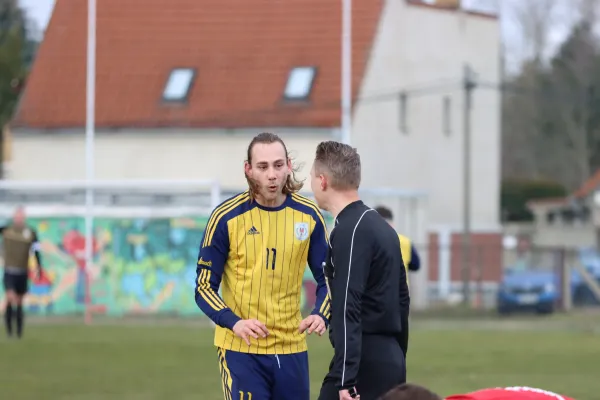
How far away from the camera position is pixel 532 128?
232 feet

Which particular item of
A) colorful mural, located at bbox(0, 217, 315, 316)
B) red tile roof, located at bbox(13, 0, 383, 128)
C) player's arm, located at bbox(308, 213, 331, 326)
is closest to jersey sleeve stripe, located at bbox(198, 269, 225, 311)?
player's arm, located at bbox(308, 213, 331, 326)

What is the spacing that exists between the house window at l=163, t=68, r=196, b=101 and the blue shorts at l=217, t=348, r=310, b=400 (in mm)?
29939

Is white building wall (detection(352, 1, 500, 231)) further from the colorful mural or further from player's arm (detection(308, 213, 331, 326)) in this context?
player's arm (detection(308, 213, 331, 326))

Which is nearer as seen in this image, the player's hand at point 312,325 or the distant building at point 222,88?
the player's hand at point 312,325

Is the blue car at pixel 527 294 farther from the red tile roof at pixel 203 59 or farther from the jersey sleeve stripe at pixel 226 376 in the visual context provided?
the jersey sleeve stripe at pixel 226 376

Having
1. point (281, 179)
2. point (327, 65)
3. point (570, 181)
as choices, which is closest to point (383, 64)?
point (327, 65)

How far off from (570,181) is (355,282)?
225 feet

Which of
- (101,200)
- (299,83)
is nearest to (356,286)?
Result: (101,200)

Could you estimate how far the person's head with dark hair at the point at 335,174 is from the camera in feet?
20.5

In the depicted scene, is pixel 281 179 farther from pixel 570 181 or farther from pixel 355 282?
pixel 570 181

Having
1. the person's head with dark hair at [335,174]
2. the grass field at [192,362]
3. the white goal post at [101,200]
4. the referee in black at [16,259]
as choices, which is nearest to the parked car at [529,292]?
the grass field at [192,362]

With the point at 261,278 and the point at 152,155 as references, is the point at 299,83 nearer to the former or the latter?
the point at 152,155

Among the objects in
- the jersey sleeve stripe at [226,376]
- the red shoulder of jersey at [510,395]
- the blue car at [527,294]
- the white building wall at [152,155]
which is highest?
the white building wall at [152,155]

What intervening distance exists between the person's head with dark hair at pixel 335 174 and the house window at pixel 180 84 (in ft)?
100
